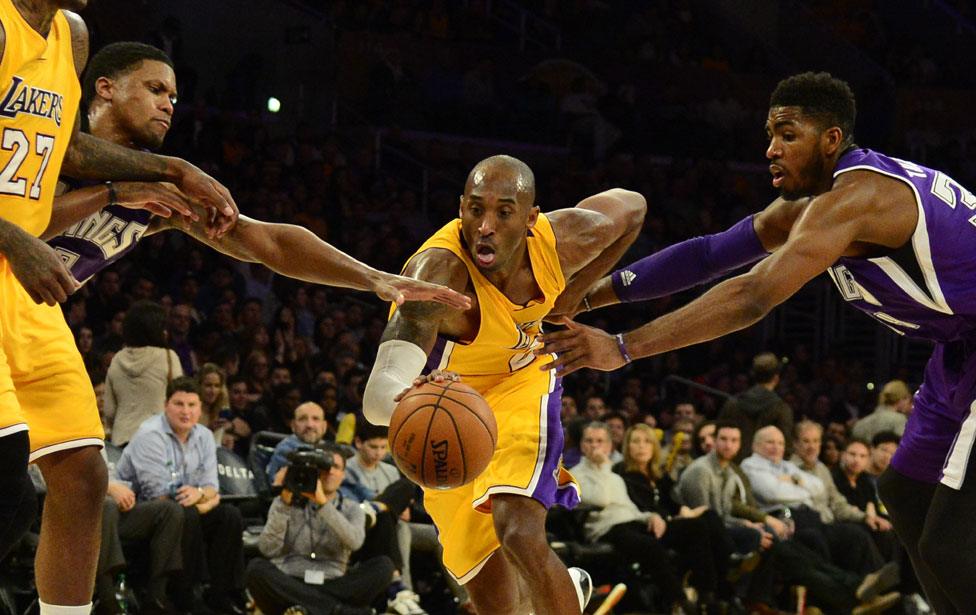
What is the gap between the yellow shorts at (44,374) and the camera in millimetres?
3703

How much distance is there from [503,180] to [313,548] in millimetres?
3653

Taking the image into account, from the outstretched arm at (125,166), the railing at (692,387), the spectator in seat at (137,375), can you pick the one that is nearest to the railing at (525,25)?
the railing at (692,387)

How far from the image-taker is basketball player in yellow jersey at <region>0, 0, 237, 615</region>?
11.0ft

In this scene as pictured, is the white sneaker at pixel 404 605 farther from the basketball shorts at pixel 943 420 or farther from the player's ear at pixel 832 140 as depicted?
the player's ear at pixel 832 140

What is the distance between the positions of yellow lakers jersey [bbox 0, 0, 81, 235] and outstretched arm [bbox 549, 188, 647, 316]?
83.0 inches

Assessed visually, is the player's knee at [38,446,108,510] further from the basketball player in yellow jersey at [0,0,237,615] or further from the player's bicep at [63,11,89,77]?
the player's bicep at [63,11,89,77]

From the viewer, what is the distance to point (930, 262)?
4.06 meters

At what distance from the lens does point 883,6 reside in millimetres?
19859

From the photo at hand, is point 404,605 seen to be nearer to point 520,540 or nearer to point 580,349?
point 520,540

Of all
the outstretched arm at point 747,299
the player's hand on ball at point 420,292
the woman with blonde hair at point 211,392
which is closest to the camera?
the outstretched arm at point 747,299

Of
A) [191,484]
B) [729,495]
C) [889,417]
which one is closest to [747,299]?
[191,484]

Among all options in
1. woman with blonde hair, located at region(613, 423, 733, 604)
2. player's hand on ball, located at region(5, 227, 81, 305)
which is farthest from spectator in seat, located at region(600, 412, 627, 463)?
player's hand on ball, located at region(5, 227, 81, 305)

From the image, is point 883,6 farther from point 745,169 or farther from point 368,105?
point 368,105

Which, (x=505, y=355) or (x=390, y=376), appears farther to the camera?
(x=505, y=355)
